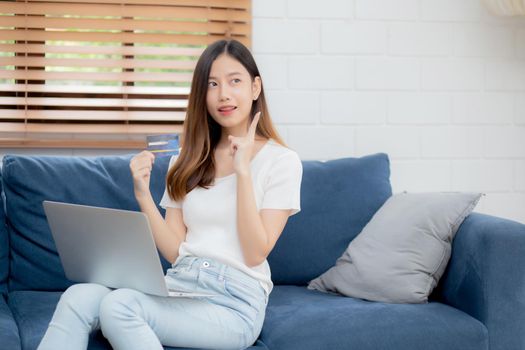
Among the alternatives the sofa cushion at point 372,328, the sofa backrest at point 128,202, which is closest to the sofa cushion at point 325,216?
the sofa backrest at point 128,202

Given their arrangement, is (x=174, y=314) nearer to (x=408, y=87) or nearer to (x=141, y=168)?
(x=141, y=168)

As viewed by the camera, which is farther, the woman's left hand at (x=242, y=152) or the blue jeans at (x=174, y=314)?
the woman's left hand at (x=242, y=152)

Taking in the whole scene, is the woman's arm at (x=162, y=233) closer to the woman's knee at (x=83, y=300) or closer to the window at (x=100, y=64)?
the woman's knee at (x=83, y=300)

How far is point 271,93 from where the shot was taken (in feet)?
9.85

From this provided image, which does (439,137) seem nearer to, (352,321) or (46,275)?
(352,321)

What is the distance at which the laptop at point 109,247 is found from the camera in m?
1.79

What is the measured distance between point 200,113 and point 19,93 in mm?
962

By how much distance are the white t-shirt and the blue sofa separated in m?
0.22

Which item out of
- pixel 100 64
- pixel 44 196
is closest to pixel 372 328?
pixel 44 196

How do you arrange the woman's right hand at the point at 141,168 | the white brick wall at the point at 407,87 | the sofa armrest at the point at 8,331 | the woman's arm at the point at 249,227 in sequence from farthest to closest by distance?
the white brick wall at the point at 407,87 → the woman's right hand at the point at 141,168 → the woman's arm at the point at 249,227 → the sofa armrest at the point at 8,331

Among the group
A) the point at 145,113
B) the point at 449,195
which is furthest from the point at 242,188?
the point at 145,113

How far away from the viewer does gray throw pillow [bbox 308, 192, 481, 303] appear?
7.59 ft

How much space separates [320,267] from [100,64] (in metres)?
1.07

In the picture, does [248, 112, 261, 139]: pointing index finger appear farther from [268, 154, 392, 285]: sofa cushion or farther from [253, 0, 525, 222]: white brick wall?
[253, 0, 525, 222]: white brick wall
